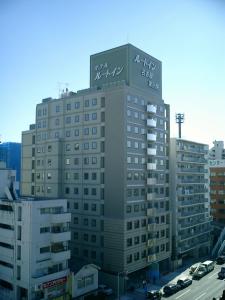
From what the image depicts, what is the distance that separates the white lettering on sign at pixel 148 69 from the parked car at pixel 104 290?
154ft

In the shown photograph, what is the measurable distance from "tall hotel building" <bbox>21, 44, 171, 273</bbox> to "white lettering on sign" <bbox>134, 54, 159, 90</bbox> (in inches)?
9.5

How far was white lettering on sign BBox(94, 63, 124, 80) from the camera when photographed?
76.6 m

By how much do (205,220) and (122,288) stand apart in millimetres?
48203

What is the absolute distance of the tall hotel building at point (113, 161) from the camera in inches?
2781

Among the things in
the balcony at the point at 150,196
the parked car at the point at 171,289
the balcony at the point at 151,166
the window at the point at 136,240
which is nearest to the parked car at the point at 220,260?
the parked car at the point at 171,289

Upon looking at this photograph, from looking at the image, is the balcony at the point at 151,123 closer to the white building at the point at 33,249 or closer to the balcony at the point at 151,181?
the balcony at the point at 151,181

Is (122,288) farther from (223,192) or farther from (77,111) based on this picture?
(223,192)

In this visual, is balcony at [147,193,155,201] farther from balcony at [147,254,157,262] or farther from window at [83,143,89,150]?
window at [83,143,89,150]

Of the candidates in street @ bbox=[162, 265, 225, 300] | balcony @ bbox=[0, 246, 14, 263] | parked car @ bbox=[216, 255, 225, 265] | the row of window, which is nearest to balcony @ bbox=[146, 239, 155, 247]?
street @ bbox=[162, 265, 225, 300]

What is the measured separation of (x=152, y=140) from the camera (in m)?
77.6

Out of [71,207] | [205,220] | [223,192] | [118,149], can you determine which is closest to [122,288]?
[71,207]

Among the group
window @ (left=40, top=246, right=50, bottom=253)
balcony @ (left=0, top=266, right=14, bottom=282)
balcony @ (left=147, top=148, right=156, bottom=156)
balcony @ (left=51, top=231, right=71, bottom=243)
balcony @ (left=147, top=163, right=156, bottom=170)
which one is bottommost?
balcony @ (left=0, top=266, right=14, bottom=282)

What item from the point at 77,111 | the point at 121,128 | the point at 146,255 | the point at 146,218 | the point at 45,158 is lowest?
the point at 146,255

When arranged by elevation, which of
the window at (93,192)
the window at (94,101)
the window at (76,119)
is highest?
the window at (94,101)
